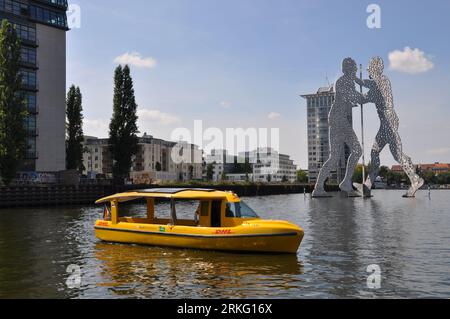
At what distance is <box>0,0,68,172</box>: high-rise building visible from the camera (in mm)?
77000

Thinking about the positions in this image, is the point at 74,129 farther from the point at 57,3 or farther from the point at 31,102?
the point at 57,3

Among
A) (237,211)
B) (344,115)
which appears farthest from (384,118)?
(237,211)

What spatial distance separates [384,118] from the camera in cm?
8606

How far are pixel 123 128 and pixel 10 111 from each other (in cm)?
2390

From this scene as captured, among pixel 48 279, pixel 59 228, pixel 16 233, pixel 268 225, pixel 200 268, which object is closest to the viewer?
pixel 48 279

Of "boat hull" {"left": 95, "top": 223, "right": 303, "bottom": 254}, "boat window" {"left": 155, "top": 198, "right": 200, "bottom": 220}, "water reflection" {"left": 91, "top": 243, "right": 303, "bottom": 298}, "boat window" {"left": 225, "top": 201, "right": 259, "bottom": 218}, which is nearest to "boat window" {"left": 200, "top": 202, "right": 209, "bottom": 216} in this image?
"boat hull" {"left": 95, "top": 223, "right": 303, "bottom": 254}

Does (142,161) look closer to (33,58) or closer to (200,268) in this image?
(33,58)

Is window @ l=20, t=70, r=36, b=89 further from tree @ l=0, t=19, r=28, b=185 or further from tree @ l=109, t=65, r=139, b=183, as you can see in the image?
tree @ l=109, t=65, r=139, b=183

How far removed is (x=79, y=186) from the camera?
2867 inches

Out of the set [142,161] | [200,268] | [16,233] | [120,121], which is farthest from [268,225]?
[142,161]

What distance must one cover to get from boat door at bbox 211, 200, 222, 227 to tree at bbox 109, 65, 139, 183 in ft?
198

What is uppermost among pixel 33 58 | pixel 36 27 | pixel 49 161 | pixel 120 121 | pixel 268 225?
pixel 36 27
